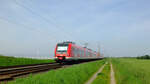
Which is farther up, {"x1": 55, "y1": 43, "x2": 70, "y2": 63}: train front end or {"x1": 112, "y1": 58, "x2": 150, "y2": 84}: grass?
{"x1": 55, "y1": 43, "x2": 70, "y2": 63}: train front end

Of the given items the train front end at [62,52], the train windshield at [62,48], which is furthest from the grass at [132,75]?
the train windshield at [62,48]

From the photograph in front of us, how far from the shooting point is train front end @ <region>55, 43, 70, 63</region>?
22781mm

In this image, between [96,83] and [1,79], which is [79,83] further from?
[1,79]

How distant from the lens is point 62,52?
2316 cm

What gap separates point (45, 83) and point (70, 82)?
225cm

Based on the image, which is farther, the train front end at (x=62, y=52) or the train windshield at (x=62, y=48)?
the train windshield at (x=62, y=48)

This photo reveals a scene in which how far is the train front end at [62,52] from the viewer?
22.8 metres

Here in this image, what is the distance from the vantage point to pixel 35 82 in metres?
6.62

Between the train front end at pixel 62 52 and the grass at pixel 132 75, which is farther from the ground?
the train front end at pixel 62 52

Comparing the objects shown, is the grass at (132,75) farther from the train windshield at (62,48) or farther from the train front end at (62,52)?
the train windshield at (62,48)

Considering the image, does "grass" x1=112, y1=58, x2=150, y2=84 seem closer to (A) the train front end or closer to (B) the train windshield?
(A) the train front end

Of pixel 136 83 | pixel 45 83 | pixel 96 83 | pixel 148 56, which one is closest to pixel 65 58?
pixel 96 83

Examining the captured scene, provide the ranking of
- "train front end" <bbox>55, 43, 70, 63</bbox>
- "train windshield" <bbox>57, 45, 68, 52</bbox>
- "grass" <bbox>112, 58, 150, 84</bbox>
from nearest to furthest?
1. "grass" <bbox>112, 58, 150, 84</bbox>
2. "train front end" <bbox>55, 43, 70, 63</bbox>
3. "train windshield" <bbox>57, 45, 68, 52</bbox>

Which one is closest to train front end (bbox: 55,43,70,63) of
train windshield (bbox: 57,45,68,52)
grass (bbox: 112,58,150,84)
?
train windshield (bbox: 57,45,68,52)
